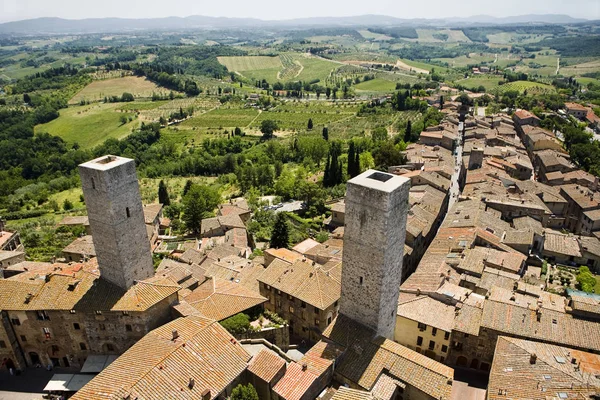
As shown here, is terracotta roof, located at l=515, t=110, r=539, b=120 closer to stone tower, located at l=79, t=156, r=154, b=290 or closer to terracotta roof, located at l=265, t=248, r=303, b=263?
terracotta roof, located at l=265, t=248, r=303, b=263

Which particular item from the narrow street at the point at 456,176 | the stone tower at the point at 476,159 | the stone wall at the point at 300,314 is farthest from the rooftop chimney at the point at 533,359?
the stone tower at the point at 476,159

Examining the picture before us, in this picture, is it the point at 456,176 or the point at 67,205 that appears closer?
the point at 456,176

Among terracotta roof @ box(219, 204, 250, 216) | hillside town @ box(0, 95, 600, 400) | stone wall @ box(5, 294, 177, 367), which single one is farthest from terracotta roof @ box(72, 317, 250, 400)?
terracotta roof @ box(219, 204, 250, 216)

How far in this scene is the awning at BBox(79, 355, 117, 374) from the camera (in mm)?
33219

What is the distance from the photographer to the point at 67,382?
1276 inches

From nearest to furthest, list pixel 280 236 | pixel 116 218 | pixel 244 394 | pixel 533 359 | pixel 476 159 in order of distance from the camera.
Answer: pixel 244 394 → pixel 533 359 → pixel 116 218 → pixel 280 236 → pixel 476 159

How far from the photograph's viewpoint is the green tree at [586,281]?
49919 mm

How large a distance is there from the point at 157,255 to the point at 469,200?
50282mm

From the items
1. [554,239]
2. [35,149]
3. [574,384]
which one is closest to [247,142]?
[35,149]

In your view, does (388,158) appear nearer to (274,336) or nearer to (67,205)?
(274,336)

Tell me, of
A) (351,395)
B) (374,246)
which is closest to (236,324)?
(351,395)

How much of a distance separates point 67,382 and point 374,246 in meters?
26.5

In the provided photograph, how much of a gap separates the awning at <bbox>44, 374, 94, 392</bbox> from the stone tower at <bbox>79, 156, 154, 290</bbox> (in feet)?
25.0

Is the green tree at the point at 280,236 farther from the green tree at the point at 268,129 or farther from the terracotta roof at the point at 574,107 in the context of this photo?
the terracotta roof at the point at 574,107
